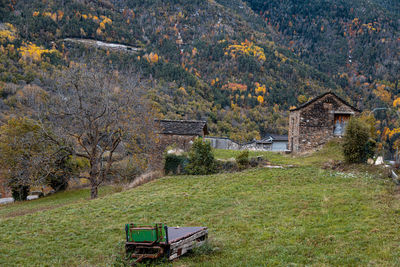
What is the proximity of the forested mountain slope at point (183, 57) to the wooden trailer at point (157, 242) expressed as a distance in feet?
237

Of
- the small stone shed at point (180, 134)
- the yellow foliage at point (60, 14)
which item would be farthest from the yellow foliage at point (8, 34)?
the small stone shed at point (180, 134)

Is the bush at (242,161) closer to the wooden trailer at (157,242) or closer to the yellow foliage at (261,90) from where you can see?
the wooden trailer at (157,242)

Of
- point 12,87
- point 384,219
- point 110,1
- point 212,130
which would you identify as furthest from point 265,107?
point 110,1

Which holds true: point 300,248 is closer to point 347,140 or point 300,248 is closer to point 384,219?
point 384,219

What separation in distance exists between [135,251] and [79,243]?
3.08 m

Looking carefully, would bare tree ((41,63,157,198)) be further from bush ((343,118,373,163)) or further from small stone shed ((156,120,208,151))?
bush ((343,118,373,163))

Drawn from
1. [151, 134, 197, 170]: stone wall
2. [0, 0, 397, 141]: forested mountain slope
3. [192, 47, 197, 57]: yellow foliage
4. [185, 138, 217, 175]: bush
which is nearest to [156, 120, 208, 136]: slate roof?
[151, 134, 197, 170]: stone wall

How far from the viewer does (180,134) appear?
98.1 feet

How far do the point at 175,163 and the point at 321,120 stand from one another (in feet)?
44.4

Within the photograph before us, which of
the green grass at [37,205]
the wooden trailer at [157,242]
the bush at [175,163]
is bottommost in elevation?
the green grass at [37,205]

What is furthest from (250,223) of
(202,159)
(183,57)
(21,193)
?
(183,57)

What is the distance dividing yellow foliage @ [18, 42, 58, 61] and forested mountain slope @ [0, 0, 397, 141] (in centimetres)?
31

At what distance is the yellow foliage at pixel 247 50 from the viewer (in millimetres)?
152125

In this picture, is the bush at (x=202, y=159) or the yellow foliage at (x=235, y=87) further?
the yellow foliage at (x=235, y=87)
